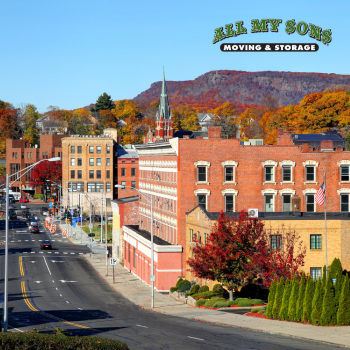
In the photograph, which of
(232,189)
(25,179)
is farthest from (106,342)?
(25,179)

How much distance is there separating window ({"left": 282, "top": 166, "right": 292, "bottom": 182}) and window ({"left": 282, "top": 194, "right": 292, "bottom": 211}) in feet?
5.53

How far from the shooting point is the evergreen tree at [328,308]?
36125mm

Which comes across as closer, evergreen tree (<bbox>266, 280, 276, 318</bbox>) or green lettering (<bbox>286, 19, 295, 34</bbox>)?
evergreen tree (<bbox>266, 280, 276, 318</bbox>)

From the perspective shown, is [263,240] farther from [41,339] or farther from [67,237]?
[67,237]

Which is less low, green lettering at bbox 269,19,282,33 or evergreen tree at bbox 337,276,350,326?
green lettering at bbox 269,19,282,33

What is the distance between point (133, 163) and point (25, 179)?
4923 cm

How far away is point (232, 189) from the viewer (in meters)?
65.1

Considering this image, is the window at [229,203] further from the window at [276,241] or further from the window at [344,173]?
the window at [276,241]

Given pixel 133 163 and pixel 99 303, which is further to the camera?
pixel 133 163

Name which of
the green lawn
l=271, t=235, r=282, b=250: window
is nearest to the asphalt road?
l=271, t=235, r=282, b=250: window

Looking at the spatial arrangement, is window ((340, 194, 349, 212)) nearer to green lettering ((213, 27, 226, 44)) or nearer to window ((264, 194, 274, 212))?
window ((264, 194, 274, 212))

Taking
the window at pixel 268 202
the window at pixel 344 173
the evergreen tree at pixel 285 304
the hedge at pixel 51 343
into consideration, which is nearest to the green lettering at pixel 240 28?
the window at pixel 268 202

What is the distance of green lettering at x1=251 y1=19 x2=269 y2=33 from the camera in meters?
50.5

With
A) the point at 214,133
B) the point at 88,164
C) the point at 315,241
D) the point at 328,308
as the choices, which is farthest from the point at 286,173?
the point at 88,164
